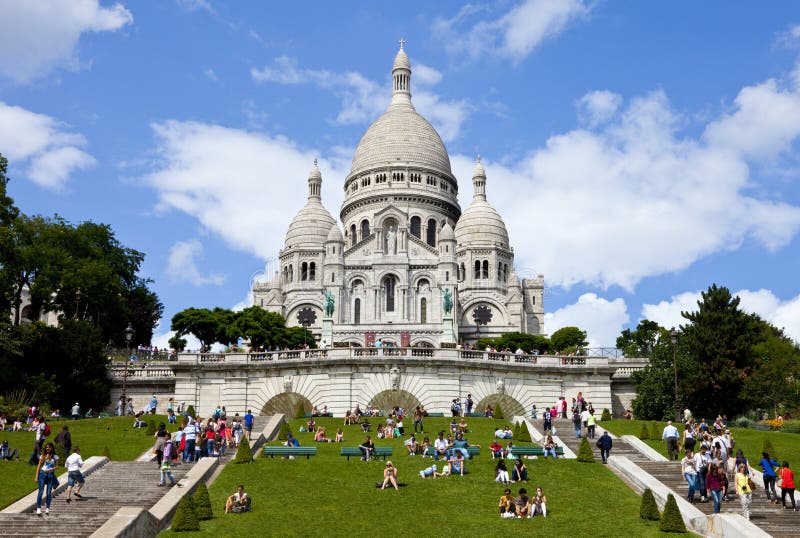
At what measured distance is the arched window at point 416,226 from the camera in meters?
118

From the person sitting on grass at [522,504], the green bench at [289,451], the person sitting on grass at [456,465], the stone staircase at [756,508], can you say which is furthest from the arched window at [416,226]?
the person sitting on grass at [522,504]

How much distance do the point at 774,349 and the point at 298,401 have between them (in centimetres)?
3960

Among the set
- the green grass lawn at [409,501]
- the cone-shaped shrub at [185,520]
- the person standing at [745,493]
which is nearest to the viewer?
the cone-shaped shrub at [185,520]

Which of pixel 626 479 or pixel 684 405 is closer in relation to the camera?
pixel 626 479

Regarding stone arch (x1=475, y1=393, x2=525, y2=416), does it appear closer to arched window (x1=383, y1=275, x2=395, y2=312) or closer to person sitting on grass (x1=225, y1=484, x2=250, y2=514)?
person sitting on grass (x1=225, y1=484, x2=250, y2=514)

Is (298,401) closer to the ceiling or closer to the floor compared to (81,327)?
closer to the floor

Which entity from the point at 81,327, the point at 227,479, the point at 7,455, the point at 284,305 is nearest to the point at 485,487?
the point at 227,479

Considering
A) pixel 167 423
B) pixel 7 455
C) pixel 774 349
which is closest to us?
pixel 7 455

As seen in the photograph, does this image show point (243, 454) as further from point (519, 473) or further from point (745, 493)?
point (745, 493)

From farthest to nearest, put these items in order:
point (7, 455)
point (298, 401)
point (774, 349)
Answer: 1. point (774, 349)
2. point (298, 401)
3. point (7, 455)

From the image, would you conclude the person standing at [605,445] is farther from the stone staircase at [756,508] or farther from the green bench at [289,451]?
the green bench at [289,451]

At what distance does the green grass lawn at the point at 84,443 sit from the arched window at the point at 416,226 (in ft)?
251

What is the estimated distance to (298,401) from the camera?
153ft

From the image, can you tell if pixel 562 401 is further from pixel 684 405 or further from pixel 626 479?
pixel 626 479
